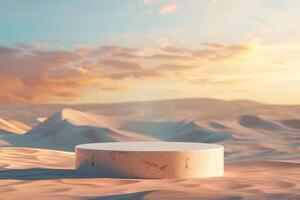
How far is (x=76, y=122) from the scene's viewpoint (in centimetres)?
2972

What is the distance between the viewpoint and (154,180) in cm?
877

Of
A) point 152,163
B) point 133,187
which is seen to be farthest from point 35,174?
point 133,187

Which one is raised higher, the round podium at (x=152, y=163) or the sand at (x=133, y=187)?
the round podium at (x=152, y=163)

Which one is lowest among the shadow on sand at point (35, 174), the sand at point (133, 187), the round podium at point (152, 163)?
the sand at point (133, 187)

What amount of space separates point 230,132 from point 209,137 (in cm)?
142

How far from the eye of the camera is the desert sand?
7.00m

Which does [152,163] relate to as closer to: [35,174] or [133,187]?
[133,187]

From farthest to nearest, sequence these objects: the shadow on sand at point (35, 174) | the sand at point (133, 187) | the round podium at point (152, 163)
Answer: the shadow on sand at point (35, 174), the round podium at point (152, 163), the sand at point (133, 187)

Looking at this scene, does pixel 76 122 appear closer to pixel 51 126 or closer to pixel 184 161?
pixel 51 126

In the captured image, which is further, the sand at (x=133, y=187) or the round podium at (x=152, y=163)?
the round podium at (x=152, y=163)

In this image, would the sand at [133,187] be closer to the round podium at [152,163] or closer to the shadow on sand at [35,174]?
the shadow on sand at [35,174]

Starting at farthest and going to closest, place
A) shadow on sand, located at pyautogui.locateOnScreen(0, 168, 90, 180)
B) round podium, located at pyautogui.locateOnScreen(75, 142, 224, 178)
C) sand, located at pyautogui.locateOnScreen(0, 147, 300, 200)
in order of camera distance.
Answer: shadow on sand, located at pyautogui.locateOnScreen(0, 168, 90, 180) → round podium, located at pyautogui.locateOnScreen(75, 142, 224, 178) → sand, located at pyautogui.locateOnScreen(0, 147, 300, 200)

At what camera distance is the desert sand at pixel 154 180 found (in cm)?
700

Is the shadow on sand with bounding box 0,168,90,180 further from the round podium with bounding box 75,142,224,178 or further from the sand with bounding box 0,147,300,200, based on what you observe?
the round podium with bounding box 75,142,224,178
